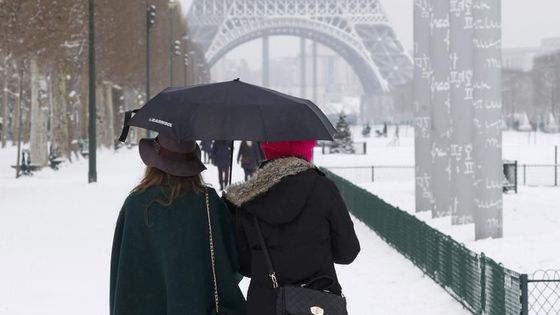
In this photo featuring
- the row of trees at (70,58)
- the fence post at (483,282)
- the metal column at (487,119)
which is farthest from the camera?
the row of trees at (70,58)

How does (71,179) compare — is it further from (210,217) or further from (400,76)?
(400,76)

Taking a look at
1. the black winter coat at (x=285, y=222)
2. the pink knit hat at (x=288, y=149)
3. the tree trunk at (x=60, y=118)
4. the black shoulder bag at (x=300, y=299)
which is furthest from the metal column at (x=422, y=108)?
the tree trunk at (x=60, y=118)

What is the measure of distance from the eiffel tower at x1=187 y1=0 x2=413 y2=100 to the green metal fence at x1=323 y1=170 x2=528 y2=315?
115 meters

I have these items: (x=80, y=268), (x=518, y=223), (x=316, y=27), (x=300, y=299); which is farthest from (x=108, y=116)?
(x=316, y=27)

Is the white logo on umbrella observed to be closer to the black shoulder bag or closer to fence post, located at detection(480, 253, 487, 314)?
the black shoulder bag

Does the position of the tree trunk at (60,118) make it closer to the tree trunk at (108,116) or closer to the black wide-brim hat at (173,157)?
the tree trunk at (108,116)

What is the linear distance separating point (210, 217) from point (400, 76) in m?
144

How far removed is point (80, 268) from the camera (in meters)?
12.9

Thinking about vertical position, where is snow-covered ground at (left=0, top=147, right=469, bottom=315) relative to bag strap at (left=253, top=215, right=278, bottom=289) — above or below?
below

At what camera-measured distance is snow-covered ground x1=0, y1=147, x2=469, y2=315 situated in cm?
1054

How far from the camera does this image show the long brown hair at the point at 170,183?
486cm

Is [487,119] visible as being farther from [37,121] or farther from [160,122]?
[37,121]

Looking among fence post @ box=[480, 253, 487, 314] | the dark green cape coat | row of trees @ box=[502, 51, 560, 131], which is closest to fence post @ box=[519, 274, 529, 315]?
fence post @ box=[480, 253, 487, 314]

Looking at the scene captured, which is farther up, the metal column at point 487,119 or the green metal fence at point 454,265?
the metal column at point 487,119
